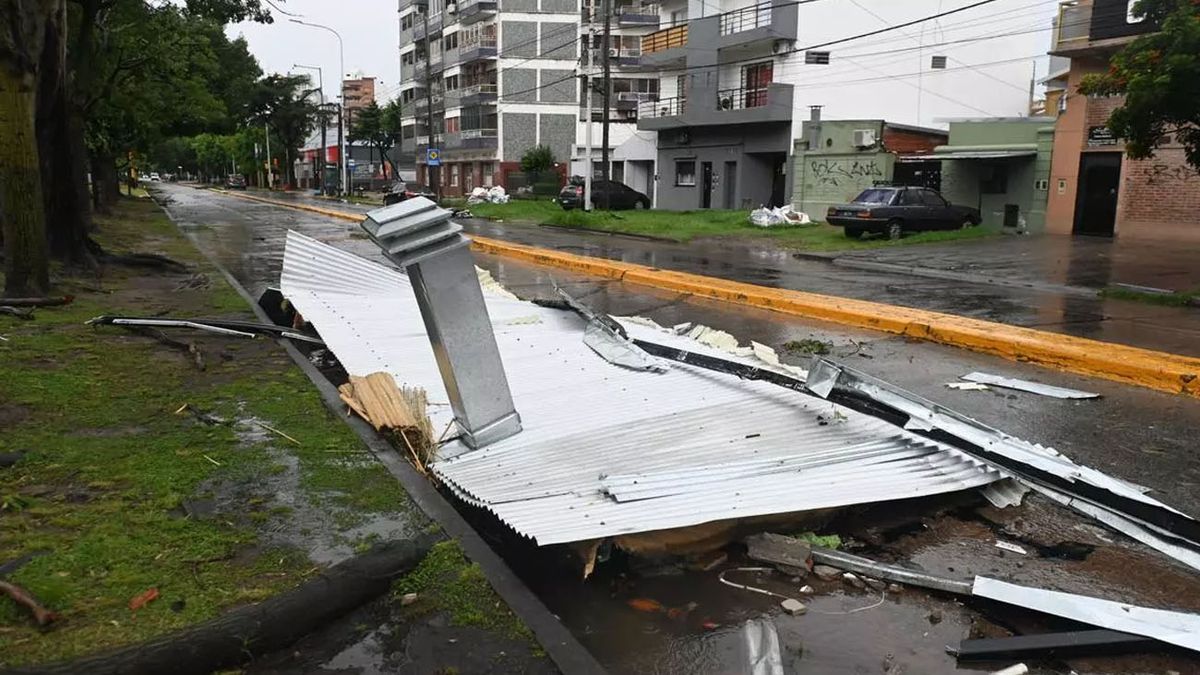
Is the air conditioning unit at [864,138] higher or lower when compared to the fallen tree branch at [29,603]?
higher

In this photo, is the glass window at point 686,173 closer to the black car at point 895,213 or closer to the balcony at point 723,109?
the balcony at point 723,109

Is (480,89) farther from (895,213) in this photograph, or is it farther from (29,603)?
(29,603)

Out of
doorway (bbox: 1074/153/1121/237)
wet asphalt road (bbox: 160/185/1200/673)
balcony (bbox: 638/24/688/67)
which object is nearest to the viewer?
wet asphalt road (bbox: 160/185/1200/673)

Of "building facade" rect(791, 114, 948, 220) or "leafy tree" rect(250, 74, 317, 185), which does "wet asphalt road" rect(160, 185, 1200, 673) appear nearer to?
"building facade" rect(791, 114, 948, 220)

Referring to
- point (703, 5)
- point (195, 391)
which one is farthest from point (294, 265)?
point (703, 5)

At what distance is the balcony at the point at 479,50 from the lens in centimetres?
6425

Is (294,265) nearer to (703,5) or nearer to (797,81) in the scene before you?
(797,81)

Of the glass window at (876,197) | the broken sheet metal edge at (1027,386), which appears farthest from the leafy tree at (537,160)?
the broken sheet metal edge at (1027,386)

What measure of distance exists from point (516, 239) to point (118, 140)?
2055 cm

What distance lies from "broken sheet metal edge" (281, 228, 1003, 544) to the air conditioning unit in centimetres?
2643

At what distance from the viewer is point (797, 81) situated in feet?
125

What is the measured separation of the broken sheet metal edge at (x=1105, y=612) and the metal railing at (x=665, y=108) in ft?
135

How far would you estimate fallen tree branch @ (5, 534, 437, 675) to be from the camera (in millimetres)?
3082

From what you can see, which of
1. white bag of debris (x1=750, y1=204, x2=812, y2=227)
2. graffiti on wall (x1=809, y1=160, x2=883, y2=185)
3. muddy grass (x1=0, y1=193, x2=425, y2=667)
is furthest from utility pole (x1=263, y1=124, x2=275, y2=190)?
muddy grass (x1=0, y1=193, x2=425, y2=667)
